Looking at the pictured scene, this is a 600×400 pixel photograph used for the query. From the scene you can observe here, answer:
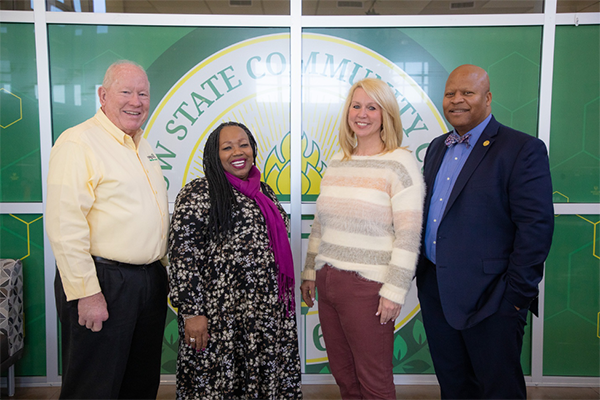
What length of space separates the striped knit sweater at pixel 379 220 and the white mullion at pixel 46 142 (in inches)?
83.5

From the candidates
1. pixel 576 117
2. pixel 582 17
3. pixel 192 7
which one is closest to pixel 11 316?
pixel 192 7

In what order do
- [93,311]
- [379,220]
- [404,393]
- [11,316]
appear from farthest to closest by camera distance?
1. [404,393]
2. [11,316]
3. [379,220]
4. [93,311]

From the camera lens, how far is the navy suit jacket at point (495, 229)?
5.38ft

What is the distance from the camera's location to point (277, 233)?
1.95m

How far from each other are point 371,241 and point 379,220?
10cm

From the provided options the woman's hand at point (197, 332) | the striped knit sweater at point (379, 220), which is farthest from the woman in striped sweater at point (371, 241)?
the woman's hand at point (197, 332)

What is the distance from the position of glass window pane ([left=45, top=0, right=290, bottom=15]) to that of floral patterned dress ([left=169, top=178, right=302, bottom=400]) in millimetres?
1541

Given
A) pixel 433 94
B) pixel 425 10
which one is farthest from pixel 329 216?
pixel 425 10

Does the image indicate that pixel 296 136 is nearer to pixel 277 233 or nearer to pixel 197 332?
pixel 277 233

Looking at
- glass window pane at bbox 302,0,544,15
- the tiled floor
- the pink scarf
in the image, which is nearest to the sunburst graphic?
glass window pane at bbox 302,0,544,15

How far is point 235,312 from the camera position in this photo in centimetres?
184

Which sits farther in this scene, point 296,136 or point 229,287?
point 296,136

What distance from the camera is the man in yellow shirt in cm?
164

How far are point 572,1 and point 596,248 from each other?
1.72 metres
